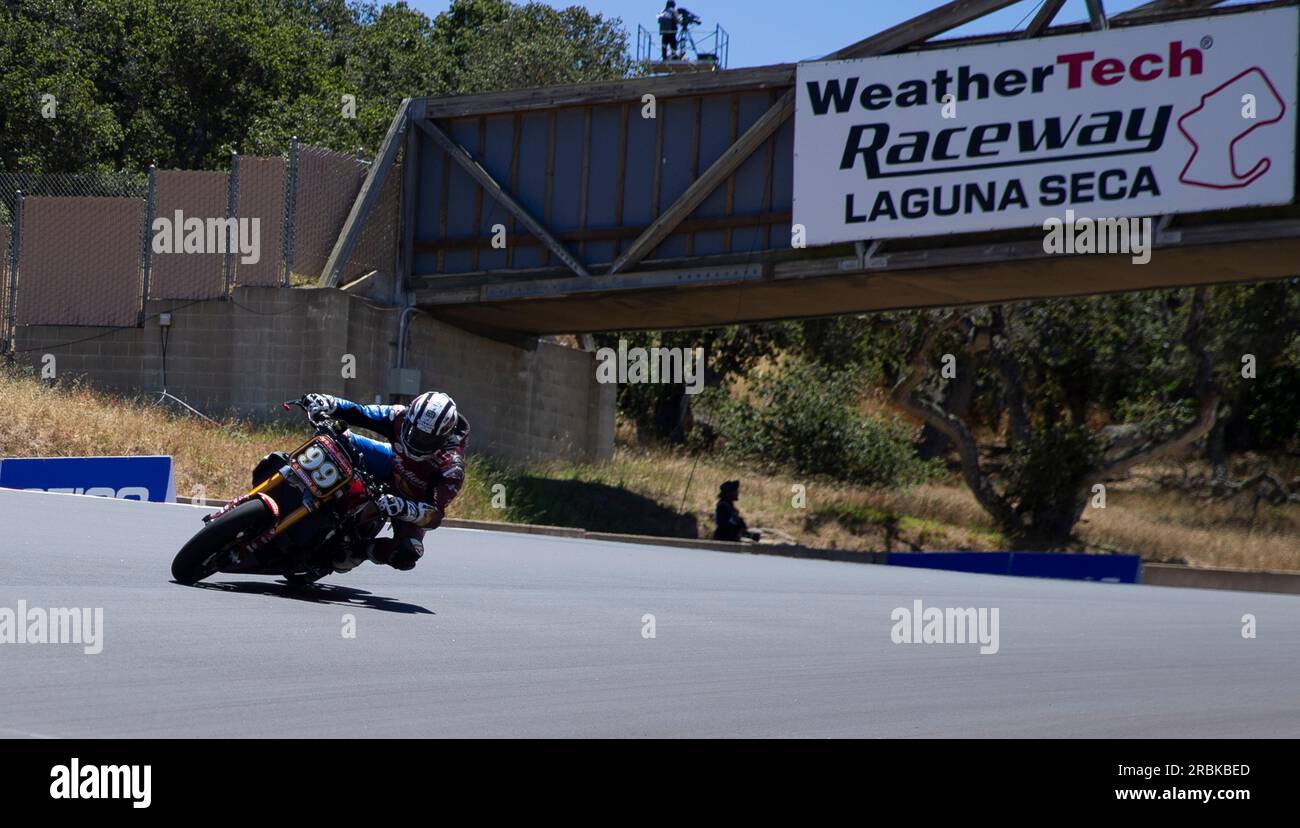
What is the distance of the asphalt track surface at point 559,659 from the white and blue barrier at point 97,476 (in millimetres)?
3249

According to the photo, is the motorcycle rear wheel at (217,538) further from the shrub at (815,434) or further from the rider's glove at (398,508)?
the shrub at (815,434)

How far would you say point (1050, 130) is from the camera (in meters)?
21.9

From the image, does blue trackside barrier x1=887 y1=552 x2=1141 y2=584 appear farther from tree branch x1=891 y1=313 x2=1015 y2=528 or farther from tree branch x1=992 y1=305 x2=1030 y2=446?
tree branch x1=992 y1=305 x2=1030 y2=446

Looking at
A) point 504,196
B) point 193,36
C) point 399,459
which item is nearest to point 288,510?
point 399,459

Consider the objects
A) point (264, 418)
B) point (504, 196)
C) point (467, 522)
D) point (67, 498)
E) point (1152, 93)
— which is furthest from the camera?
point (504, 196)

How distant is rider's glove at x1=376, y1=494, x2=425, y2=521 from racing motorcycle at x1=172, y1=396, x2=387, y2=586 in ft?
0.28

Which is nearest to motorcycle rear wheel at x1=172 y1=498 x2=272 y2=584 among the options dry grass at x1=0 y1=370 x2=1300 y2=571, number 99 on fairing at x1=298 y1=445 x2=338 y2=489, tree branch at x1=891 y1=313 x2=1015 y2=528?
number 99 on fairing at x1=298 y1=445 x2=338 y2=489

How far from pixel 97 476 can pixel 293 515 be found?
8.81 meters

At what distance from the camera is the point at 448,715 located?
6336 millimetres

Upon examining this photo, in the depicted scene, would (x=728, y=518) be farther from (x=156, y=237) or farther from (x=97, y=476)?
(x=156, y=237)

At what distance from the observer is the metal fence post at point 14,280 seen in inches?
987

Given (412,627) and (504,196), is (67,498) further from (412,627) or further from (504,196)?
(504,196)

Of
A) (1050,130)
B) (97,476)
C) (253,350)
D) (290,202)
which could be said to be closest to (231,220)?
→ (290,202)

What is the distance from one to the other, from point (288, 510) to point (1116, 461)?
27.6m
